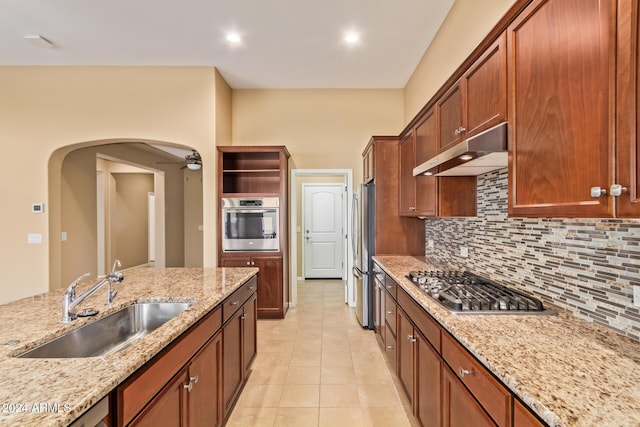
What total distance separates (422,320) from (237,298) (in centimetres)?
126

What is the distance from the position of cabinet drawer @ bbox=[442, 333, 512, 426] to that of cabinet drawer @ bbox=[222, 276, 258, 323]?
129 centimetres

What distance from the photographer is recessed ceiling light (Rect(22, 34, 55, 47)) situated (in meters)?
3.08

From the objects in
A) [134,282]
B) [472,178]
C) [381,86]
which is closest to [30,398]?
[134,282]

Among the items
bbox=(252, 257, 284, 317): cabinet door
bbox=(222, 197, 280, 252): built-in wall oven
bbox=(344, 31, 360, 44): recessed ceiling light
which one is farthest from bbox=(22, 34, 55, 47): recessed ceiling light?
bbox=(252, 257, 284, 317): cabinet door

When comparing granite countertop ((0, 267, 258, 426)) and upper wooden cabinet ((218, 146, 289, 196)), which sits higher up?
upper wooden cabinet ((218, 146, 289, 196))

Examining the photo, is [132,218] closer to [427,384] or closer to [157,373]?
[157,373]

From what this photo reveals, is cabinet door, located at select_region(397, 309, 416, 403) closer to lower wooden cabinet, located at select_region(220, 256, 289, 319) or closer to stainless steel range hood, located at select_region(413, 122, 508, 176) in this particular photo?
stainless steel range hood, located at select_region(413, 122, 508, 176)

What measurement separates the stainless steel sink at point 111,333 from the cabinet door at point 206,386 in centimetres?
31

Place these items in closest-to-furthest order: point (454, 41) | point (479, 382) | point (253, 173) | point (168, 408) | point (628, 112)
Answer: point (628, 112) < point (479, 382) < point (168, 408) < point (454, 41) < point (253, 173)

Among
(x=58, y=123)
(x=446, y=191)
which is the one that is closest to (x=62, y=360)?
(x=446, y=191)

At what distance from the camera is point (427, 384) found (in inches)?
64.1

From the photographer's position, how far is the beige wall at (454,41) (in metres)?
2.16

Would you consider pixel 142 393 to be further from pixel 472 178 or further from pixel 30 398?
pixel 472 178

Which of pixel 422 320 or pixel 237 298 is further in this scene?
pixel 237 298
